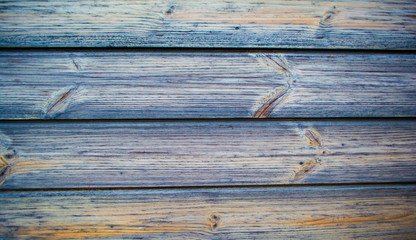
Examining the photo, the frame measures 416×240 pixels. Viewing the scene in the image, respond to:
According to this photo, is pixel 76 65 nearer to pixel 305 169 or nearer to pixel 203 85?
pixel 203 85

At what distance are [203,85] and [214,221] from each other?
0.30m

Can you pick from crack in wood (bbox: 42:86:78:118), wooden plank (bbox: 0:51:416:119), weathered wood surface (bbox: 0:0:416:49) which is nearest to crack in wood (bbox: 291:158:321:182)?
wooden plank (bbox: 0:51:416:119)

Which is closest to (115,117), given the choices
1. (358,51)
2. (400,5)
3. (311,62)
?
(311,62)

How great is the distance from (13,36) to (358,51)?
2.29 feet

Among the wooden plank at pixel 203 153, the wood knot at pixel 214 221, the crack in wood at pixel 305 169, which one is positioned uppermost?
the wooden plank at pixel 203 153

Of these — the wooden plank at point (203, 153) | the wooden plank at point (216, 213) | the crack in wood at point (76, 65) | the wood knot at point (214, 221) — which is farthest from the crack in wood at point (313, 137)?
the crack in wood at point (76, 65)

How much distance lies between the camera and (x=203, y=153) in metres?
0.49

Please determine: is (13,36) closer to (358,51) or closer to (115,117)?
(115,117)

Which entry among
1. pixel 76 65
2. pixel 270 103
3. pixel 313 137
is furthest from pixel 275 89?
pixel 76 65

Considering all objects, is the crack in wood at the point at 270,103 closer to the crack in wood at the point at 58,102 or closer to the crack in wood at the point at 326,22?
the crack in wood at the point at 326,22

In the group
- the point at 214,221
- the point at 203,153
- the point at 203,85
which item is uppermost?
the point at 203,85

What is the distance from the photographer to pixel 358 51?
0.49m

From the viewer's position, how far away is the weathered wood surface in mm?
453

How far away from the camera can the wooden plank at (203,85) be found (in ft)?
1.50
